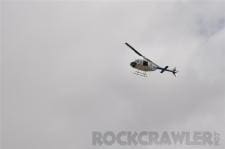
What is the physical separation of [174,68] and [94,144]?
38.2m

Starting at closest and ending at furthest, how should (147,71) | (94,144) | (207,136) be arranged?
(94,144) < (147,71) < (207,136)

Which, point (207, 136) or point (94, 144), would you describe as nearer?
point (94, 144)

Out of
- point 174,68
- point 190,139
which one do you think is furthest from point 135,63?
point 190,139

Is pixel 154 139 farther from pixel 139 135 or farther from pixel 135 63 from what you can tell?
pixel 135 63

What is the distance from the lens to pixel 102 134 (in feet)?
643

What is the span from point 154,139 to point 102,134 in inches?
1195

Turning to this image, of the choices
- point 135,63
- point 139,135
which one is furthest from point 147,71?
point 139,135

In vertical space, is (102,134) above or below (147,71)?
below

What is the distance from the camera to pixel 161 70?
176m

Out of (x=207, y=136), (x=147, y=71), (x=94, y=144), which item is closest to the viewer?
(x=94, y=144)

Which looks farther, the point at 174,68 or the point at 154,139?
the point at 174,68

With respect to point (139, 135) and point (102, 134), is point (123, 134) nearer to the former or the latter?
point (139, 135)

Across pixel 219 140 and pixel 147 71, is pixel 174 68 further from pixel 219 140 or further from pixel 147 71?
pixel 219 140

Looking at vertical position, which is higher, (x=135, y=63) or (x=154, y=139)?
(x=135, y=63)
